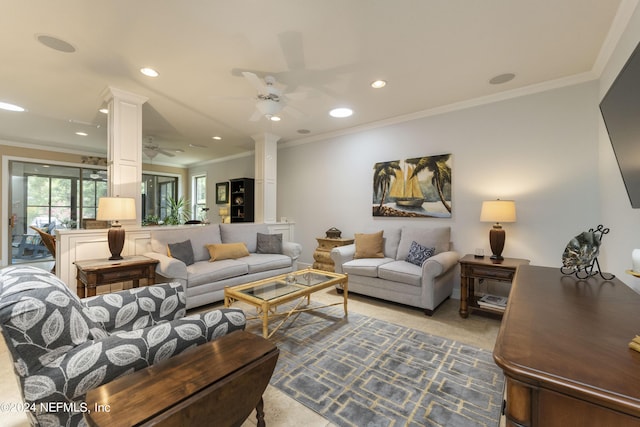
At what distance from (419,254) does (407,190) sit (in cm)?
102

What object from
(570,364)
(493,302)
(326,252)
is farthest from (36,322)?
(326,252)

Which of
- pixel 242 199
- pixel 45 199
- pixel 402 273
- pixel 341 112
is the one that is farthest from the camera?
pixel 242 199

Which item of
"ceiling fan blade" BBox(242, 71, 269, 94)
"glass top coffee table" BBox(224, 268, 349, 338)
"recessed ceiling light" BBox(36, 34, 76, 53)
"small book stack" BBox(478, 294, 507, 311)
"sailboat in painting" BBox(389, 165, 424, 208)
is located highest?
"recessed ceiling light" BBox(36, 34, 76, 53)

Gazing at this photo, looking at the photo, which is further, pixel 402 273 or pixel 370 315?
pixel 402 273

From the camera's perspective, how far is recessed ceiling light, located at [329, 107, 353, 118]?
3.80m

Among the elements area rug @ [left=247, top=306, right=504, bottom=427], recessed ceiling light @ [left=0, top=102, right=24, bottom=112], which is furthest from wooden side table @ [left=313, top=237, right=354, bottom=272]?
recessed ceiling light @ [left=0, top=102, right=24, bottom=112]

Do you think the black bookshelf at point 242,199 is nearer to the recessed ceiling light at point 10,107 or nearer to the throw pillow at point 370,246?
the throw pillow at point 370,246

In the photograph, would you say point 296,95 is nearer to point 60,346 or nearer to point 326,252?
point 326,252

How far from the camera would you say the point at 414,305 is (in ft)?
10.3

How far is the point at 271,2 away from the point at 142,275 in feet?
9.35

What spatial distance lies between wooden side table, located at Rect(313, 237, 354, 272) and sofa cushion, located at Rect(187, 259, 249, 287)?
4.83ft

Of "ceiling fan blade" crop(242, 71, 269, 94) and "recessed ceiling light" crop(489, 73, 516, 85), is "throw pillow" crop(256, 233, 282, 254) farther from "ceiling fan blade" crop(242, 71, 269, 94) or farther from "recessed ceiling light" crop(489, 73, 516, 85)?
"recessed ceiling light" crop(489, 73, 516, 85)

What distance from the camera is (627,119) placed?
1.40 meters

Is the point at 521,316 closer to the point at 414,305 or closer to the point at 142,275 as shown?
the point at 414,305
